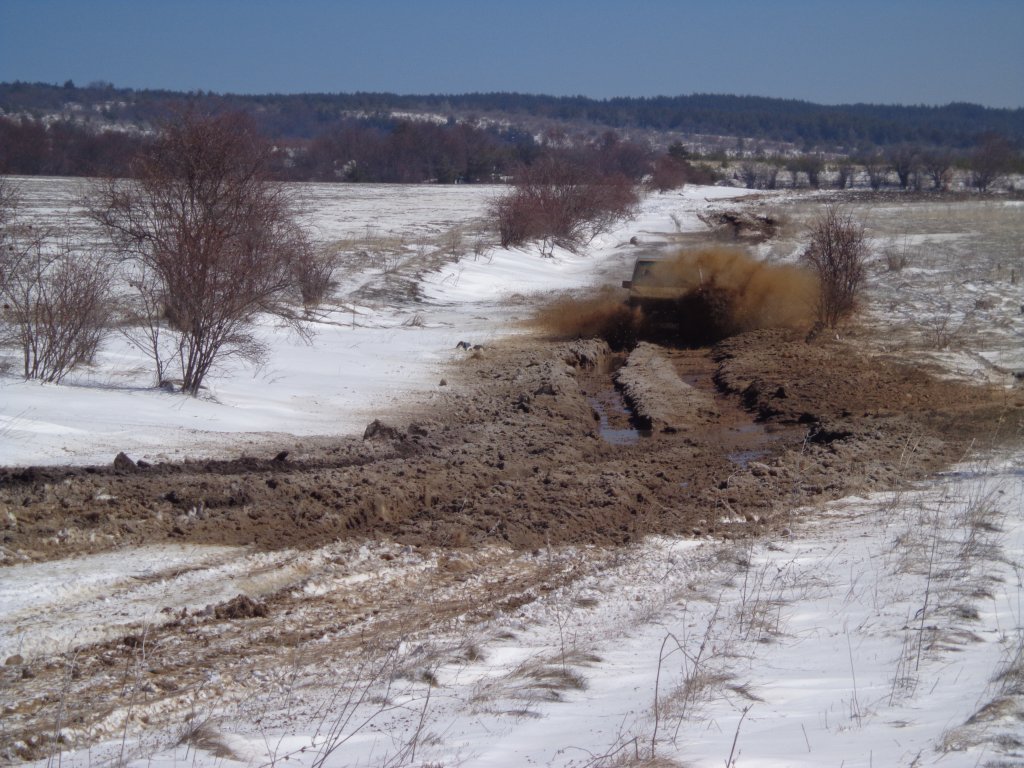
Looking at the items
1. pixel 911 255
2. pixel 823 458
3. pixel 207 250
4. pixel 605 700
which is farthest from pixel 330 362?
pixel 911 255

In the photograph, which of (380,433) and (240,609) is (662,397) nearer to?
(380,433)

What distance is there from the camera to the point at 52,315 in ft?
42.6

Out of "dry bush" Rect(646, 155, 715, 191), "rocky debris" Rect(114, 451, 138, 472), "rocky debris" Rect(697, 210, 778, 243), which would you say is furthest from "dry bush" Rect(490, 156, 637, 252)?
"dry bush" Rect(646, 155, 715, 191)

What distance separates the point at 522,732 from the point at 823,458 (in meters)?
7.42

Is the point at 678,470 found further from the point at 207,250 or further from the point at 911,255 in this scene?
the point at 911,255

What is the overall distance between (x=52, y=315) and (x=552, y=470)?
7.28m

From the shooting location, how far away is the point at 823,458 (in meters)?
11.1

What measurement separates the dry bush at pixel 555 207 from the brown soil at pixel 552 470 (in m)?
21.2

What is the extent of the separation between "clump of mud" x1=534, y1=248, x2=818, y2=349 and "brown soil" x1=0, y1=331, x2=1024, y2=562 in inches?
182

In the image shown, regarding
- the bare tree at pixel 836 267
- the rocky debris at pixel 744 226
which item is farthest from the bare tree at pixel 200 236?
the rocky debris at pixel 744 226

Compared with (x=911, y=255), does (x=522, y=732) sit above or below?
below

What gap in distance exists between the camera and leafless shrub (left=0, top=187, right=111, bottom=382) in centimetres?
1292

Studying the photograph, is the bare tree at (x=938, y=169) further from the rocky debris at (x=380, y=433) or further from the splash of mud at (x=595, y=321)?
the rocky debris at (x=380, y=433)

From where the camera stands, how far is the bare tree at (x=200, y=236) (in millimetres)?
13203
